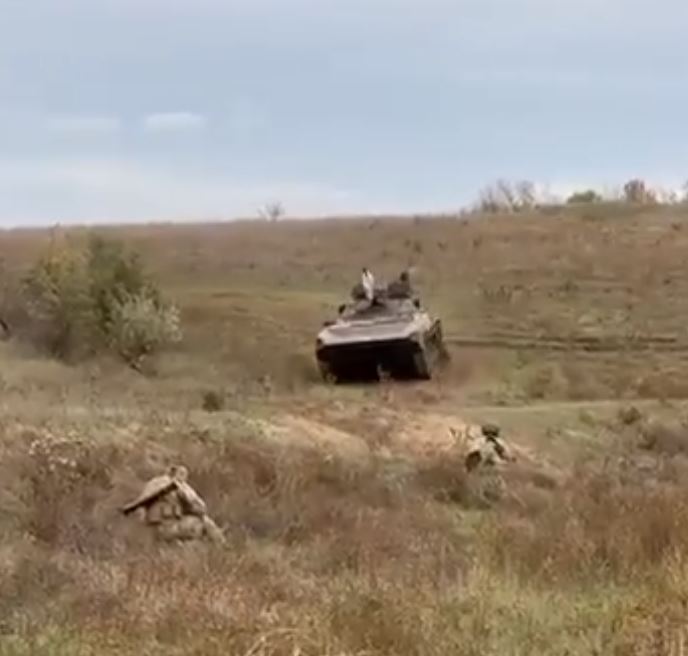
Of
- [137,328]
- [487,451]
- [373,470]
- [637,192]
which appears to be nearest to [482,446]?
[487,451]

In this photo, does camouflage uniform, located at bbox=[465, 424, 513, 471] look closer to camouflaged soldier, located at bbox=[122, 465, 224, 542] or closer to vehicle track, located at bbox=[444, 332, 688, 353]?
camouflaged soldier, located at bbox=[122, 465, 224, 542]

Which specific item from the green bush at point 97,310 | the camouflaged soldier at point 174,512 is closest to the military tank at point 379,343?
the green bush at point 97,310

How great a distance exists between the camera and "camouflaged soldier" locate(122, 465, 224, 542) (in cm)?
1309

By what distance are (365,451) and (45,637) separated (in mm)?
13198

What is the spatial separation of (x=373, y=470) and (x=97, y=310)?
579 inches

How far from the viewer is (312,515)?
14.3 metres

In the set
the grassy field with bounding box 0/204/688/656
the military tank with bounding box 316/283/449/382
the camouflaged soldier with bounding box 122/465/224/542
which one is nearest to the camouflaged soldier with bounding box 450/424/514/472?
the grassy field with bounding box 0/204/688/656

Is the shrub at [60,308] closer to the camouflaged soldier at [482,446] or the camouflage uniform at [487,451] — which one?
the camouflaged soldier at [482,446]

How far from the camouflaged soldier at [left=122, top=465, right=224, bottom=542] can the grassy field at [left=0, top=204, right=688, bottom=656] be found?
243mm

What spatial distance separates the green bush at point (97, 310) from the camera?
30438 millimetres

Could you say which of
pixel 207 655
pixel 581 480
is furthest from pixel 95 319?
pixel 207 655

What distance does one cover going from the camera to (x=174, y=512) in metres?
13.4

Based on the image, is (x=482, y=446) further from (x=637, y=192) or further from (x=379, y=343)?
(x=637, y=192)

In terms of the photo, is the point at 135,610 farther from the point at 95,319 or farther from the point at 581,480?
the point at 95,319
